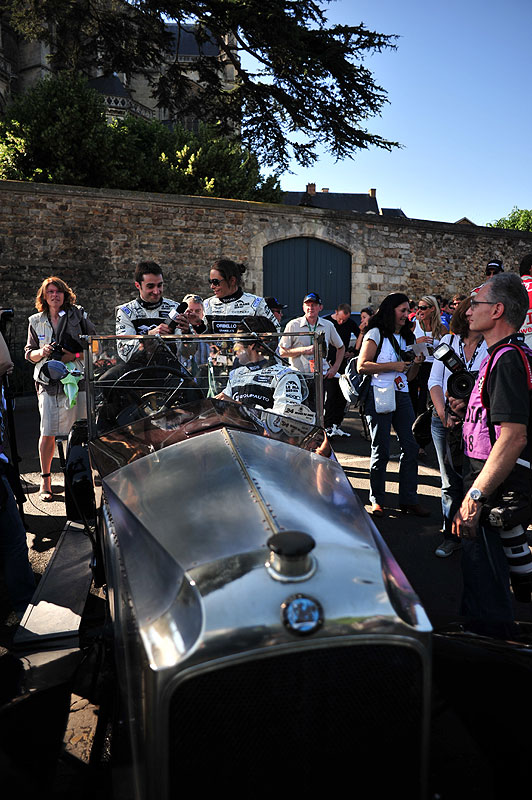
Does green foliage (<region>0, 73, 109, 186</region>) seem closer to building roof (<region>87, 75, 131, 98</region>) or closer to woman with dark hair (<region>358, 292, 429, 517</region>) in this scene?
woman with dark hair (<region>358, 292, 429, 517</region>)

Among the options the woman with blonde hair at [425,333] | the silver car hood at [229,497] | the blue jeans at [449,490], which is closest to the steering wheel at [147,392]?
the silver car hood at [229,497]

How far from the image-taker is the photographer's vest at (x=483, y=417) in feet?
7.79

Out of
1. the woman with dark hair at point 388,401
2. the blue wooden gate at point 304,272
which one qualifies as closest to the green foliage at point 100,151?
the blue wooden gate at point 304,272

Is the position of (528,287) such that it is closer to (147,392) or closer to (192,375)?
(192,375)

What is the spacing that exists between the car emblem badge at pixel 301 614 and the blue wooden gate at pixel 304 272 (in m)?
13.9

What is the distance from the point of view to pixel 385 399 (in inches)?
180

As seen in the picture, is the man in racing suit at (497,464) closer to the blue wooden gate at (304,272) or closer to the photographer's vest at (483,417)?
the photographer's vest at (483,417)

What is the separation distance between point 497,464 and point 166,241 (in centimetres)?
1282

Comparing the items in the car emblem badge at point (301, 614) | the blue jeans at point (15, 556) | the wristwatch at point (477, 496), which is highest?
the car emblem badge at point (301, 614)

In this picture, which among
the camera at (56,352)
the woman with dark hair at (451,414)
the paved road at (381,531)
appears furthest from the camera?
the camera at (56,352)

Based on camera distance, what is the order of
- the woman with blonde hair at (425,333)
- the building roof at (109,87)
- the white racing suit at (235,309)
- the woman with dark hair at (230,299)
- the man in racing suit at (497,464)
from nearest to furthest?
the man in racing suit at (497,464) → the white racing suit at (235,309) → the woman with dark hair at (230,299) → the woman with blonde hair at (425,333) → the building roof at (109,87)

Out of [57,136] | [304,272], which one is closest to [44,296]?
[304,272]

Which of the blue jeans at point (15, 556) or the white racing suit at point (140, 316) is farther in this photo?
the white racing suit at point (140, 316)

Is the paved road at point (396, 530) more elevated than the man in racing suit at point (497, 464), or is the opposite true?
the man in racing suit at point (497, 464)
